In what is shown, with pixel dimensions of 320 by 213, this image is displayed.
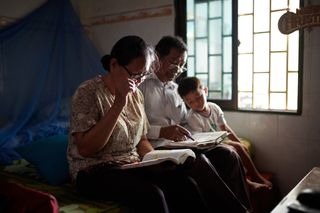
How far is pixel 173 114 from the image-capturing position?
1916 mm

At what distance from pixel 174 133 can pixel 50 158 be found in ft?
2.05

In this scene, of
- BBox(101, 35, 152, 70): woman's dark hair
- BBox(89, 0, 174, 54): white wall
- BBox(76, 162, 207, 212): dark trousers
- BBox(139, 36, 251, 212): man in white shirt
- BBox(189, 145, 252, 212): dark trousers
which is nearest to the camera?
BBox(76, 162, 207, 212): dark trousers

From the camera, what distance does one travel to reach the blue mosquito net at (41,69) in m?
2.24

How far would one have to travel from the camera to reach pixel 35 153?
164 centimetres

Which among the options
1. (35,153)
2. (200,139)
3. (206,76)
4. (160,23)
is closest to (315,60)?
(206,76)

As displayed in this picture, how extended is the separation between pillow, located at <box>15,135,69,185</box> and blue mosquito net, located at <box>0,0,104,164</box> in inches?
15.8

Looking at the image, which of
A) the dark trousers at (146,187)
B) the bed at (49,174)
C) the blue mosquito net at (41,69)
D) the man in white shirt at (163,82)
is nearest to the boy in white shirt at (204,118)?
the man in white shirt at (163,82)

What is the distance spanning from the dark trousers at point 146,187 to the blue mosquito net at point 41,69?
36.9 inches

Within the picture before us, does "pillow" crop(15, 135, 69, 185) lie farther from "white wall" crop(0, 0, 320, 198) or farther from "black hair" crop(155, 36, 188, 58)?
"white wall" crop(0, 0, 320, 198)

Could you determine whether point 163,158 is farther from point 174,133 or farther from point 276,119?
point 276,119

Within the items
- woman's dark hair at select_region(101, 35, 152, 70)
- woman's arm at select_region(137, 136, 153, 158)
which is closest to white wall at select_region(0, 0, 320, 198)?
woman's arm at select_region(137, 136, 153, 158)

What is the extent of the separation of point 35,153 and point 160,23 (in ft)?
4.91

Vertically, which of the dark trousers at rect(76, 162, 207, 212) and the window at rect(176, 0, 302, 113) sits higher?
the window at rect(176, 0, 302, 113)

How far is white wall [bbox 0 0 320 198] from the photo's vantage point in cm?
206
